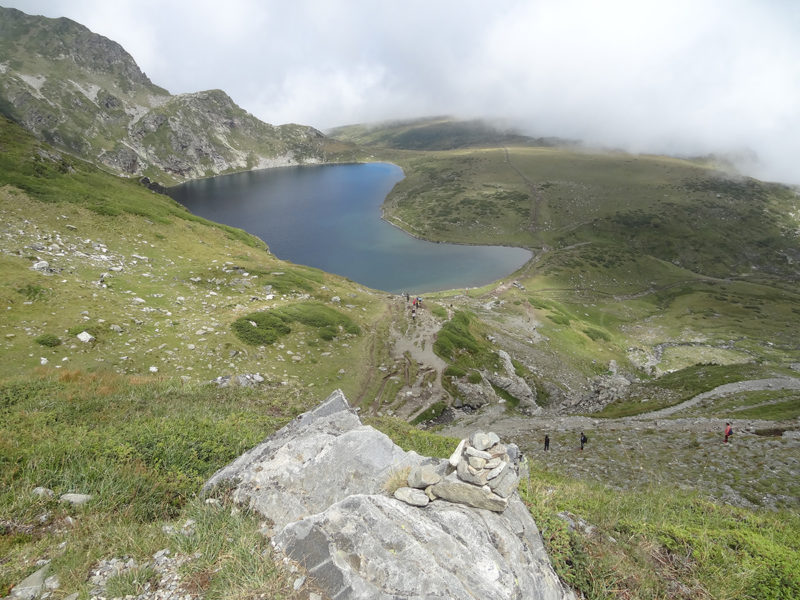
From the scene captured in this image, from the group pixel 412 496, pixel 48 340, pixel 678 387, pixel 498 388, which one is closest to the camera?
pixel 412 496

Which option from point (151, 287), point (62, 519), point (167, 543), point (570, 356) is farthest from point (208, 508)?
point (570, 356)

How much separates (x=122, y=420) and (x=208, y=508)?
8820mm

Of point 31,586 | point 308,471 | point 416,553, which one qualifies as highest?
point 416,553

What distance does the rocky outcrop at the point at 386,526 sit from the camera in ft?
22.3

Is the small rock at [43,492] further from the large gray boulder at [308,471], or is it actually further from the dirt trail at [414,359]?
the dirt trail at [414,359]

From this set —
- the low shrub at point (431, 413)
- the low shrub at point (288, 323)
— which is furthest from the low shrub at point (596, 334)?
the low shrub at point (288, 323)

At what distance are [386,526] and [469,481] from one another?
7.76 ft

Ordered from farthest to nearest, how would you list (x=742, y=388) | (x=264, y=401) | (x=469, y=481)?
(x=742, y=388)
(x=264, y=401)
(x=469, y=481)

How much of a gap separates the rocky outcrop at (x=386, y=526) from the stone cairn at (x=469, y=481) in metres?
0.04

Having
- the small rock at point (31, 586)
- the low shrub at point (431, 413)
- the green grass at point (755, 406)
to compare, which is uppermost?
the small rock at point (31, 586)

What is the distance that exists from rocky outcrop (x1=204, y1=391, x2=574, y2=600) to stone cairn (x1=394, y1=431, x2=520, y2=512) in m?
0.04

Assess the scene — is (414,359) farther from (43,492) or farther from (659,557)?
(43,492)

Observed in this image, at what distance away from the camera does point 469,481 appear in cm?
886

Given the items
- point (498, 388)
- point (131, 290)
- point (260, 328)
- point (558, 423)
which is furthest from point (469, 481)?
point (131, 290)
